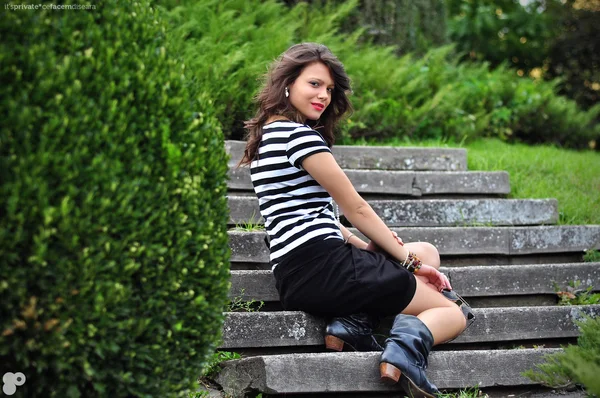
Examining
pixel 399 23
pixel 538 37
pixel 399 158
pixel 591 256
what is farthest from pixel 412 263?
pixel 538 37

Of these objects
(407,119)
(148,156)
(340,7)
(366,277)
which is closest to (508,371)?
(366,277)

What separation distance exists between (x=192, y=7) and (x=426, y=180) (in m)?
3.34

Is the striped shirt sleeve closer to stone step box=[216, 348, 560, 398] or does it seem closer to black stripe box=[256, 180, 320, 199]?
black stripe box=[256, 180, 320, 199]

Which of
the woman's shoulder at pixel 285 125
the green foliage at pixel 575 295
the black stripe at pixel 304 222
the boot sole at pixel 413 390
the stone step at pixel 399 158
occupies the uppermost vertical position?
the woman's shoulder at pixel 285 125

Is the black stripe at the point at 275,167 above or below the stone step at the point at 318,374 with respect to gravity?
above

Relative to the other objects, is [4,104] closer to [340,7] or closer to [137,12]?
[137,12]

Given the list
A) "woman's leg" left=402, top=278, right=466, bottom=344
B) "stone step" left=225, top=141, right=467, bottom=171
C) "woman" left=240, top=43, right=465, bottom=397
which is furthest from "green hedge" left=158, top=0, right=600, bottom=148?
"woman's leg" left=402, top=278, right=466, bottom=344

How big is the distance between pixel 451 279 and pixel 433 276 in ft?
2.73

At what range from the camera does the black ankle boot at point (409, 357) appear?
3.42 metres

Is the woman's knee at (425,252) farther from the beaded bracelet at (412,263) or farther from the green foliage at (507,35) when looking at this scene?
the green foliage at (507,35)

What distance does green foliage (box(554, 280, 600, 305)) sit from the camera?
4742mm

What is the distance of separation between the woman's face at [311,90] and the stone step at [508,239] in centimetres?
141

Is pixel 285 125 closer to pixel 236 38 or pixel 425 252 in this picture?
pixel 425 252

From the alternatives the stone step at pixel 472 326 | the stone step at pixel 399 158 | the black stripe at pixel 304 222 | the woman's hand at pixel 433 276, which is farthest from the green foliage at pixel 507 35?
the black stripe at pixel 304 222
